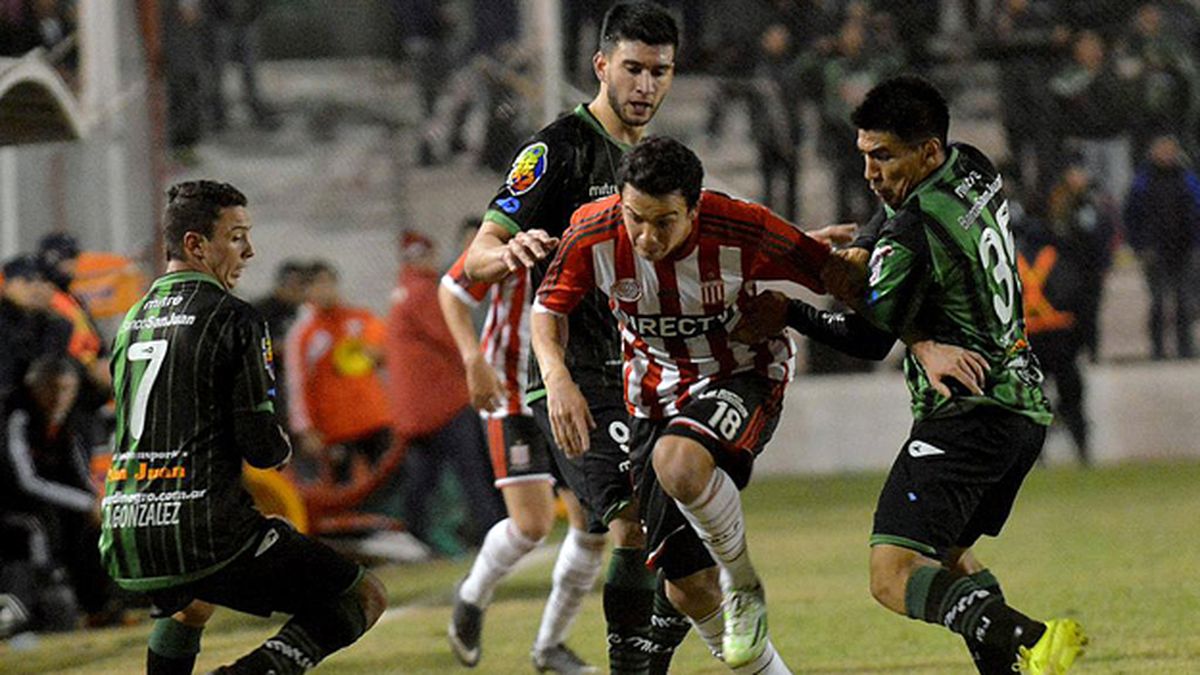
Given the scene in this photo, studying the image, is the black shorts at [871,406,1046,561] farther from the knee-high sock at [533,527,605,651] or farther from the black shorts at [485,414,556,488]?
the black shorts at [485,414,556,488]

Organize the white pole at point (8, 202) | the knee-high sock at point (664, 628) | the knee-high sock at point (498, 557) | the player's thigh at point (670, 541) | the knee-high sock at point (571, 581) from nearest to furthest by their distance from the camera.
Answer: the player's thigh at point (670, 541) → the knee-high sock at point (664, 628) → the knee-high sock at point (571, 581) → the knee-high sock at point (498, 557) → the white pole at point (8, 202)

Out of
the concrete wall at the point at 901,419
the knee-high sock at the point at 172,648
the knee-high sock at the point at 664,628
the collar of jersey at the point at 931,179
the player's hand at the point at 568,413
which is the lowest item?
the concrete wall at the point at 901,419

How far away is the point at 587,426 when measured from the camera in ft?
18.7

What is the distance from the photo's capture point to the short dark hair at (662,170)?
5.39m

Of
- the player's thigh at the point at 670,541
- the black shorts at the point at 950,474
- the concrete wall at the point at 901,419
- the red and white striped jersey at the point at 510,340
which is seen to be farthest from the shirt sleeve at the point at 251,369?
the concrete wall at the point at 901,419

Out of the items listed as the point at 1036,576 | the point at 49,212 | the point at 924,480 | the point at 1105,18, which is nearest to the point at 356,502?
the point at 49,212

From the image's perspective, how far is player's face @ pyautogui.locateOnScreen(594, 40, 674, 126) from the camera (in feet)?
20.5

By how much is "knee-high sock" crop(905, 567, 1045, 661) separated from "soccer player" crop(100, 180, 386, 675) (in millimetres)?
1580

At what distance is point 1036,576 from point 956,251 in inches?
191

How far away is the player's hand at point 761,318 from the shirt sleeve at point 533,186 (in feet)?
2.80

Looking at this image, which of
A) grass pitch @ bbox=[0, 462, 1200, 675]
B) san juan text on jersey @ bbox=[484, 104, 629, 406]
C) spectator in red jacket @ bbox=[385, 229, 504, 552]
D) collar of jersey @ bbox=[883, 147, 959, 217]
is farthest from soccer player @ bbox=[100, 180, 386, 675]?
Answer: spectator in red jacket @ bbox=[385, 229, 504, 552]

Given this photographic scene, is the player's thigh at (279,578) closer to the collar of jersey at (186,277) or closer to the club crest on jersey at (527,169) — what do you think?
the collar of jersey at (186,277)

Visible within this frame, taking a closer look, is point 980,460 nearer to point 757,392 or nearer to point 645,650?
point 757,392

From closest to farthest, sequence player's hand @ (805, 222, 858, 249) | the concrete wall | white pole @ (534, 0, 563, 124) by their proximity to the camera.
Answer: player's hand @ (805, 222, 858, 249)
white pole @ (534, 0, 563, 124)
the concrete wall
